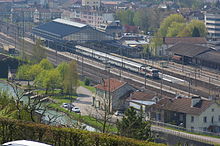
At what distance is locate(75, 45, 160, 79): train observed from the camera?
514 inches

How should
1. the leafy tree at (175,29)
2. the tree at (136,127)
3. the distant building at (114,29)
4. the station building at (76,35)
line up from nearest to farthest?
the tree at (136,127) < the station building at (76,35) < the leafy tree at (175,29) < the distant building at (114,29)

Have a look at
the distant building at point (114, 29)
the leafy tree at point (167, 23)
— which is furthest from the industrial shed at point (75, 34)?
the leafy tree at point (167, 23)

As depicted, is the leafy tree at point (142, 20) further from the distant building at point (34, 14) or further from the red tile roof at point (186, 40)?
the red tile roof at point (186, 40)

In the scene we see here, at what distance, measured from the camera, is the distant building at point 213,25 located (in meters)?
19.9

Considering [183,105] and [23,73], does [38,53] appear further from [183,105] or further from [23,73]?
[183,105]

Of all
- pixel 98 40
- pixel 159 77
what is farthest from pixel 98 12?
pixel 159 77

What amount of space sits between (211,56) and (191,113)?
6.62 metres

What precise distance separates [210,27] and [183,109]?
487 inches

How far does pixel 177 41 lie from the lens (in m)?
17.3

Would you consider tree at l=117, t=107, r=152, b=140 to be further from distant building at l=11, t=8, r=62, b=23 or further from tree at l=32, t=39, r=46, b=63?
distant building at l=11, t=8, r=62, b=23

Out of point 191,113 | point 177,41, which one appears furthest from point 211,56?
point 191,113

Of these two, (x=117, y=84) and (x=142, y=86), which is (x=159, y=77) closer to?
(x=142, y=86)

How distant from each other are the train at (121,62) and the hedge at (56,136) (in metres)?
9.20

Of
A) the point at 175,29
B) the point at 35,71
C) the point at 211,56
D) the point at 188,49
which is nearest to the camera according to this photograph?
the point at 35,71
